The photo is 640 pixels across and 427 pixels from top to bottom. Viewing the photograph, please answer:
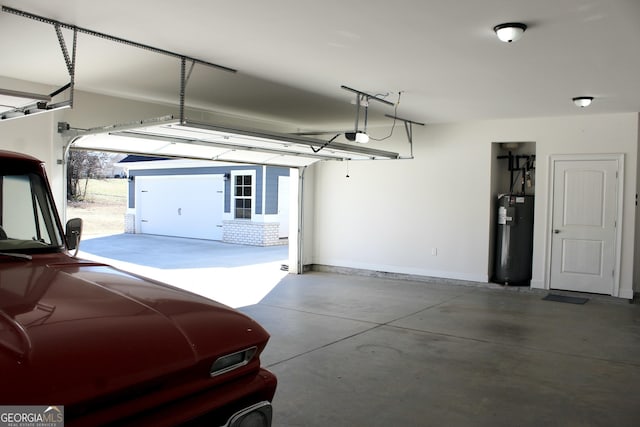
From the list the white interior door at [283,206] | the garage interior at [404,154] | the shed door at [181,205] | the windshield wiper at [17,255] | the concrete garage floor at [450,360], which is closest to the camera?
the windshield wiper at [17,255]

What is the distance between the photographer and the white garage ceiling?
4.11 meters

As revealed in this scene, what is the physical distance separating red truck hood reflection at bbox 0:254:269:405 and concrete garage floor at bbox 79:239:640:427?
6.28 feet

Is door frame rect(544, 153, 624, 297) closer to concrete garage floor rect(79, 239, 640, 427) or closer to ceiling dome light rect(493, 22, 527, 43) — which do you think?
concrete garage floor rect(79, 239, 640, 427)

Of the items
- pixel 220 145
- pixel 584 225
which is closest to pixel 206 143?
pixel 220 145

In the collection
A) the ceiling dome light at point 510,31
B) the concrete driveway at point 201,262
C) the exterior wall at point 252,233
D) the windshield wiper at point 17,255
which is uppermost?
the ceiling dome light at point 510,31

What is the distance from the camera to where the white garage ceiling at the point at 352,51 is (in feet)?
13.5

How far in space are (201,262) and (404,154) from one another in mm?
5696

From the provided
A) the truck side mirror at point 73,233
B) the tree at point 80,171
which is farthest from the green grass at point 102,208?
the truck side mirror at point 73,233

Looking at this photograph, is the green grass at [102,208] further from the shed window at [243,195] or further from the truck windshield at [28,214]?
the truck windshield at [28,214]

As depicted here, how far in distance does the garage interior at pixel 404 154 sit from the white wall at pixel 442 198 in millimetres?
36

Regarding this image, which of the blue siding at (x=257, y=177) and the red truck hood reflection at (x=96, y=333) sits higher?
the blue siding at (x=257, y=177)

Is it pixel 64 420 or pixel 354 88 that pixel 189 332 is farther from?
pixel 354 88

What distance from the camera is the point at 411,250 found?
10250 mm

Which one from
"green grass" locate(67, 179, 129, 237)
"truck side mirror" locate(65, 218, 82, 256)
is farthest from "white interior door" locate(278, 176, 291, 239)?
"truck side mirror" locate(65, 218, 82, 256)
